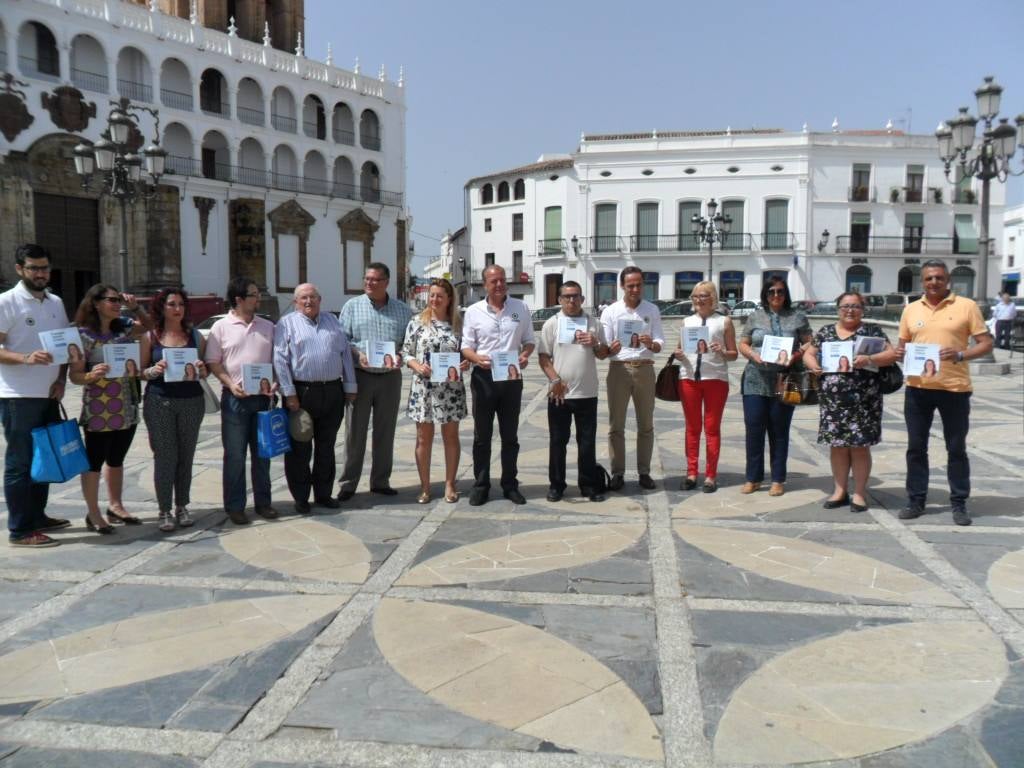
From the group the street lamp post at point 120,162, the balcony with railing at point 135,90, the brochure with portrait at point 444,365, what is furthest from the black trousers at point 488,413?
the balcony with railing at point 135,90

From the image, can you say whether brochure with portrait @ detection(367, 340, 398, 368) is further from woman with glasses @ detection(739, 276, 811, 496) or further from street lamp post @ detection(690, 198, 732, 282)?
street lamp post @ detection(690, 198, 732, 282)

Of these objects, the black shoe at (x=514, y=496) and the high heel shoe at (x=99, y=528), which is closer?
the high heel shoe at (x=99, y=528)

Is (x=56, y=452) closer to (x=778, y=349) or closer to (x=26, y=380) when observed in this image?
(x=26, y=380)

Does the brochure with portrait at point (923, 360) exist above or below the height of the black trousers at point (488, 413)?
above

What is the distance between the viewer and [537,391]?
13.3m

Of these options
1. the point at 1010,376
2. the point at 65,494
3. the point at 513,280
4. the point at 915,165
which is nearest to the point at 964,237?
the point at 915,165

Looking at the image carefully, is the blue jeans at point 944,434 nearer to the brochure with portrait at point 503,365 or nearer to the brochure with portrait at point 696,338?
the brochure with portrait at point 696,338

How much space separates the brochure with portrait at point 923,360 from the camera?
5.29 metres

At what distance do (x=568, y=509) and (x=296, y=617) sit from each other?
2497mm

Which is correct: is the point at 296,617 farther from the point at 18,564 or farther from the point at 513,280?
the point at 513,280

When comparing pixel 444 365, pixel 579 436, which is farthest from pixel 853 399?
pixel 444 365

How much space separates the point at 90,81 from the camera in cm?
2903

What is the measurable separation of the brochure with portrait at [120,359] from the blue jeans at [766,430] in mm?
4240

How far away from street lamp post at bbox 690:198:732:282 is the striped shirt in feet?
88.9
